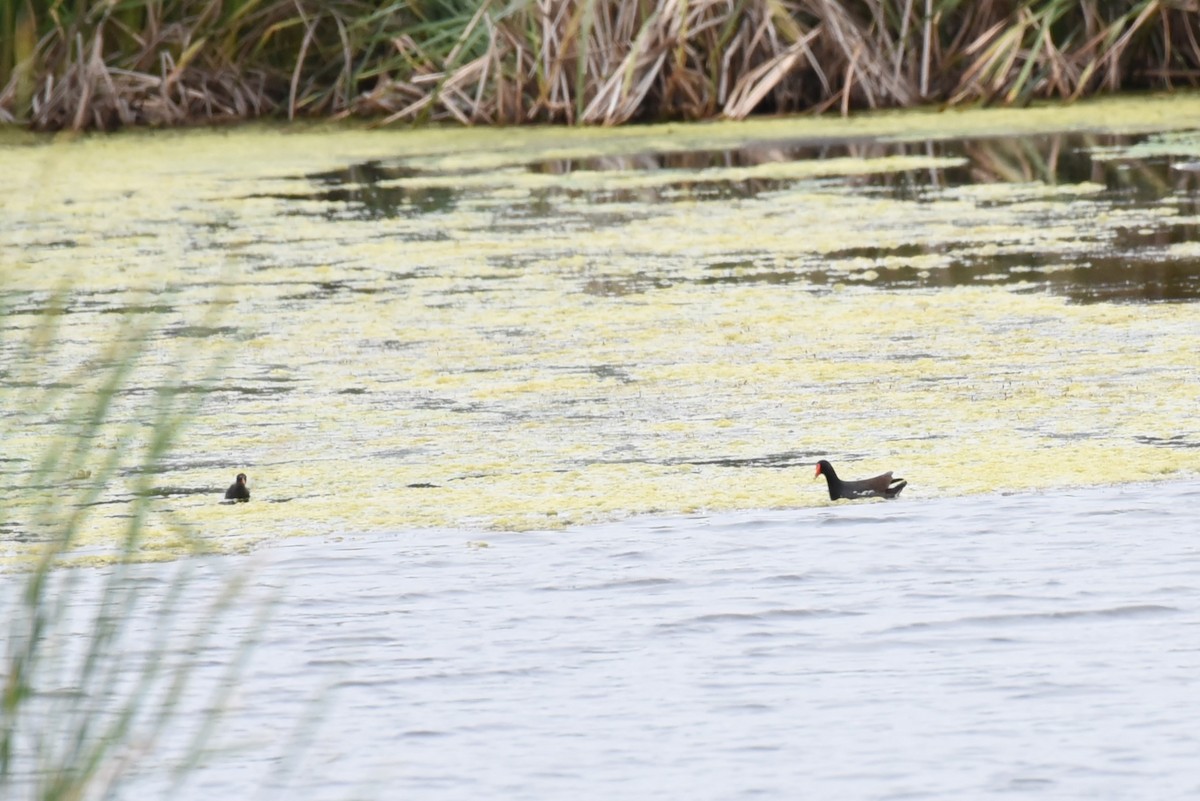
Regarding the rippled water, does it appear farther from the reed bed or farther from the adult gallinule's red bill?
the reed bed

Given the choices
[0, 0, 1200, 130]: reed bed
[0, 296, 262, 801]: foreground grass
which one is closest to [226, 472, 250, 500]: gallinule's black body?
[0, 296, 262, 801]: foreground grass

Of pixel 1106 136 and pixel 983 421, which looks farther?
pixel 1106 136

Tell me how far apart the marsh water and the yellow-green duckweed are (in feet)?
0.06

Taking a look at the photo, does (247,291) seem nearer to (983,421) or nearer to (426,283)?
(426,283)

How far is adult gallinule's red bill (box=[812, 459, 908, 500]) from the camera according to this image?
4.27 m

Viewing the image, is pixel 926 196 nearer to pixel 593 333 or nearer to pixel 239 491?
pixel 593 333

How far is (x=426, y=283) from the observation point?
7.37 metres

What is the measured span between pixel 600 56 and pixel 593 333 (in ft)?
18.9

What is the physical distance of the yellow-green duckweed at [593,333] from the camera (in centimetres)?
460

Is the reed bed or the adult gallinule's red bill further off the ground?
the reed bed

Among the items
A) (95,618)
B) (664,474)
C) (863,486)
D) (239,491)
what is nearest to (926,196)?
(664,474)

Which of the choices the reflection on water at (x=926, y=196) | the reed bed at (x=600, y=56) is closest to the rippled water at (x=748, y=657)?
the reflection on water at (x=926, y=196)

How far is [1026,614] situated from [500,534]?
3.48ft

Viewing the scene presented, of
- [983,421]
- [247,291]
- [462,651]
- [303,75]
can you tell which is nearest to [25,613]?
[462,651]
